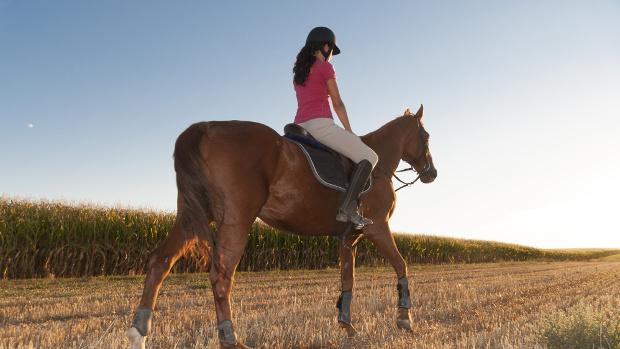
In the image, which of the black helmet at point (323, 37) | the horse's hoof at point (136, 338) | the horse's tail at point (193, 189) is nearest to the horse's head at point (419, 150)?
the black helmet at point (323, 37)

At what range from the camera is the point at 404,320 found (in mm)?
6039

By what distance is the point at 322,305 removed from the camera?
829cm

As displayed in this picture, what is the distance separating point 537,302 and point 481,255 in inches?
1209

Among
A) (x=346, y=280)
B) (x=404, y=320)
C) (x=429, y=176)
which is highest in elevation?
Result: (x=429, y=176)

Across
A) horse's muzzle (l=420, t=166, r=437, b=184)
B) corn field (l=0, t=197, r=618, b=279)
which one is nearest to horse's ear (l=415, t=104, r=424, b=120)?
horse's muzzle (l=420, t=166, r=437, b=184)

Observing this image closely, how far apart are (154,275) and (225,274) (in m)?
0.62

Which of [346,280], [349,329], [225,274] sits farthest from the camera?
[346,280]

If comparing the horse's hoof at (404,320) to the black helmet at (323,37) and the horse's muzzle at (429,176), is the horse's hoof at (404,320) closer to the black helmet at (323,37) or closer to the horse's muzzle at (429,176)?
the horse's muzzle at (429,176)

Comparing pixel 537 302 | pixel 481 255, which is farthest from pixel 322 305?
pixel 481 255

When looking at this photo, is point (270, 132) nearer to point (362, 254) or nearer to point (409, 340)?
point (409, 340)

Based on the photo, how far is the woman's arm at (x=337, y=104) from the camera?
18.3 ft

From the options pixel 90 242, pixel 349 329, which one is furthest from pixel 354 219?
pixel 90 242

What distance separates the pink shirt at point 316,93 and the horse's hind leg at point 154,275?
74.2 inches

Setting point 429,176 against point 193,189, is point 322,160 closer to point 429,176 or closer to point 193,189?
point 193,189
